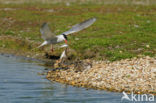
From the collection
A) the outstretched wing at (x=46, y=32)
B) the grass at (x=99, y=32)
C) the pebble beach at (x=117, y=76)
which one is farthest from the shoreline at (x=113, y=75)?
the grass at (x=99, y=32)

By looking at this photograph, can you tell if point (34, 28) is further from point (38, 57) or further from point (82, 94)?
point (82, 94)

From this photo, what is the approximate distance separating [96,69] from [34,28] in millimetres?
16619

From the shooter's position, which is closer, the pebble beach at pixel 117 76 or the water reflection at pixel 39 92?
the water reflection at pixel 39 92

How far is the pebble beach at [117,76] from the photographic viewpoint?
1745 cm

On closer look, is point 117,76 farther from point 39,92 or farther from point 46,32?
point 46,32

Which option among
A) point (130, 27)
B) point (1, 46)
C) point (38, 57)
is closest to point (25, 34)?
point (1, 46)

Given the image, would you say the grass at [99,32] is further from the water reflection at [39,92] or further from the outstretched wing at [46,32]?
the water reflection at [39,92]

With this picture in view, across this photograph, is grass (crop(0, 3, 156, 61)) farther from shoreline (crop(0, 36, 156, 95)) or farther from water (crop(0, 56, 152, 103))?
water (crop(0, 56, 152, 103))

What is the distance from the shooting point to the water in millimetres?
15773

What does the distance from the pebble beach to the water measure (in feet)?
2.12

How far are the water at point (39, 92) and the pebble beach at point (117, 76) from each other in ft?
2.12

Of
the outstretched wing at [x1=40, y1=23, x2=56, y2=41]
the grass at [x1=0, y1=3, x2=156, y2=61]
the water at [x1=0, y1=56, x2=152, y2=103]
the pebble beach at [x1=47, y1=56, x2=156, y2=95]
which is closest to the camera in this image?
the water at [x1=0, y1=56, x2=152, y2=103]

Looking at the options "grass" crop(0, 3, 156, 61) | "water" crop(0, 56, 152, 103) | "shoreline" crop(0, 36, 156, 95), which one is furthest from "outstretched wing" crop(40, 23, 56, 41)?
"grass" crop(0, 3, 156, 61)

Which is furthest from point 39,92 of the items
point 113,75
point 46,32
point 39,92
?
point 113,75
